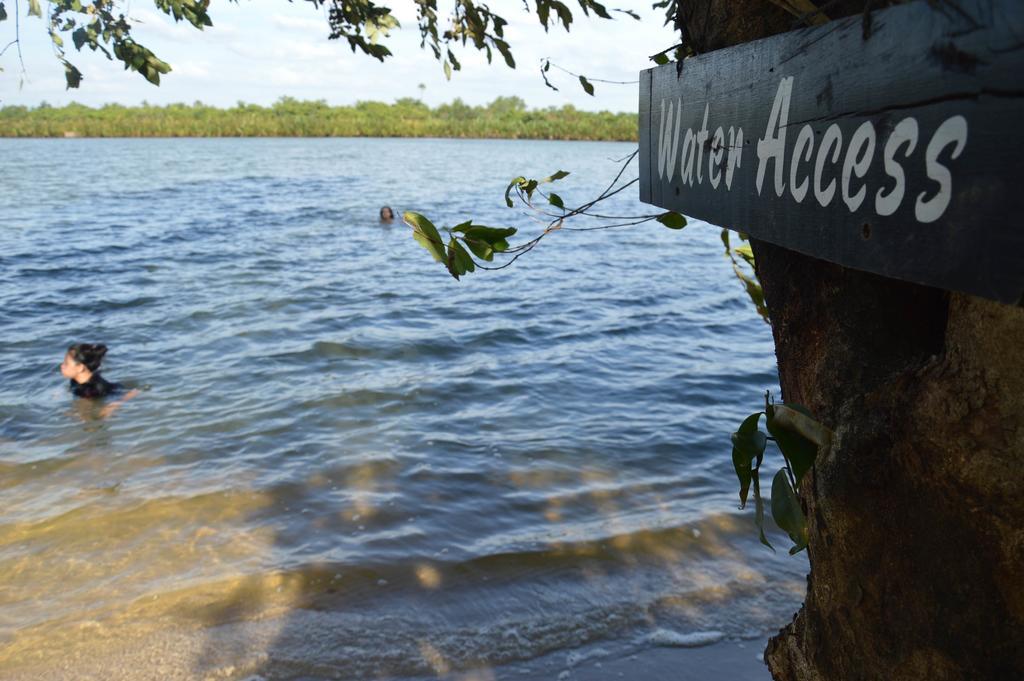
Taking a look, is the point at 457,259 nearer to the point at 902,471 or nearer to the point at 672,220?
the point at 672,220

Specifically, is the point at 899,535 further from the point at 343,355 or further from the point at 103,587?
the point at 343,355

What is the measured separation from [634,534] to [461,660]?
1.59 m

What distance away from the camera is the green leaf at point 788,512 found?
118cm

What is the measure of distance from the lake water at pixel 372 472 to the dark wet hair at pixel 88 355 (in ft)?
1.48

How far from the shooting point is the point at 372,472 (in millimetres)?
6363

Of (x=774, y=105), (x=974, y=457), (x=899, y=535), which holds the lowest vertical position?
(x=899, y=535)

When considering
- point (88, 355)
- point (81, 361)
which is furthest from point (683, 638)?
point (88, 355)

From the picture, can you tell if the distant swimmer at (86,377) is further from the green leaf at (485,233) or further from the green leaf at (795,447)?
the green leaf at (795,447)

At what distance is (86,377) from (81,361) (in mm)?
195

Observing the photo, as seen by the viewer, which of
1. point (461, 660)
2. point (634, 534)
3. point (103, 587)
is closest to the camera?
point (461, 660)

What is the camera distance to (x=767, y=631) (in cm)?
413

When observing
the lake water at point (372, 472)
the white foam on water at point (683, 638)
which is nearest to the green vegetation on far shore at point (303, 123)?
the lake water at point (372, 472)

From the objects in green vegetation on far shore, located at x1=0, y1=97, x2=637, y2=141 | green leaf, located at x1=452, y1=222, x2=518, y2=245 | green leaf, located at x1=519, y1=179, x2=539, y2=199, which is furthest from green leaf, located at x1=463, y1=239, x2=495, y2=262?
green vegetation on far shore, located at x1=0, y1=97, x2=637, y2=141

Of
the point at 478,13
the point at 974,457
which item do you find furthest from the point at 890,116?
the point at 478,13
